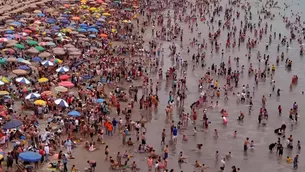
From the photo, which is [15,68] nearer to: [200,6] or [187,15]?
[187,15]

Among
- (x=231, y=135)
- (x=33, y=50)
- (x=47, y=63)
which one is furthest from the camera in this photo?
(x=33, y=50)

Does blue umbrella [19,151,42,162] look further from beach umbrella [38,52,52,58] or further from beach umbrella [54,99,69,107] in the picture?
beach umbrella [38,52,52,58]

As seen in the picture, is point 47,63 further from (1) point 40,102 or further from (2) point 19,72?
(1) point 40,102

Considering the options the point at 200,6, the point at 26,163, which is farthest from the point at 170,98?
the point at 200,6

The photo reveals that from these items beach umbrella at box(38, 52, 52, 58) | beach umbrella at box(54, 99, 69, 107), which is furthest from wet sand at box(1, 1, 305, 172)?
beach umbrella at box(38, 52, 52, 58)

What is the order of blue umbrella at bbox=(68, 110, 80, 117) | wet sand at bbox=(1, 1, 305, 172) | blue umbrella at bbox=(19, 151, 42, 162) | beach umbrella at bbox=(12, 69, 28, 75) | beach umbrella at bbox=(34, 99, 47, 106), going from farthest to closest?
beach umbrella at bbox=(12, 69, 28, 75) → beach umbrella at bbox=(34, 99, 47, 106) → blue umbrella at bbox=(68, 110, 80, 117) → wet sand at bbox=(1, 1, 305, 172) → blue umbrella at bbox=(19, 151, 42, 162)

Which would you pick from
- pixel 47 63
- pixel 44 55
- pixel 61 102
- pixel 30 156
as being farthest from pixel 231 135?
pixel 44 55

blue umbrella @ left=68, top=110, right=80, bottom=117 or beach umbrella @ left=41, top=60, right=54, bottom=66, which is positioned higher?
beach umbrella @ left=41, top=60, right=54, bottom=66

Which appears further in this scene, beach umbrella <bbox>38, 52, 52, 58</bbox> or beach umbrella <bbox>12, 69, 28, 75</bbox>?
beach umbrella <bbox>38, 52, 52, 58</bbox>
